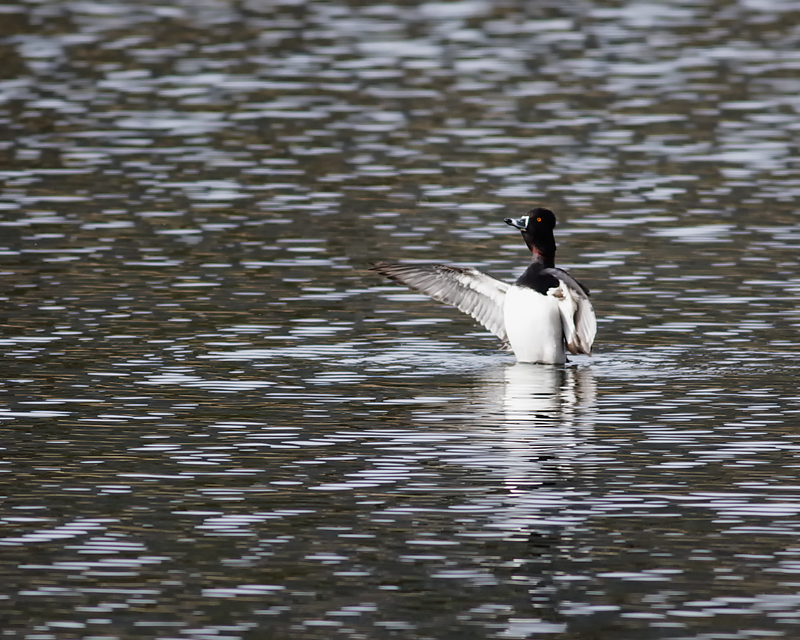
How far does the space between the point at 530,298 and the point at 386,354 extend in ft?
4.29

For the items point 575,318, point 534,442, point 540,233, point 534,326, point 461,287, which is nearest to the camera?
point 534,442

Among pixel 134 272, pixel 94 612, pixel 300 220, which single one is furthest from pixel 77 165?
pixel 94 612

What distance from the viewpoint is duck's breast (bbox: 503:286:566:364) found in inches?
623

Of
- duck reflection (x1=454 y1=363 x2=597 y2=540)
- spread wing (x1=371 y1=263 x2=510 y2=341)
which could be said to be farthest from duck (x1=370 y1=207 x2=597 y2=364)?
duck reflection (x1=454 y1=363 x2=597 y2=540)

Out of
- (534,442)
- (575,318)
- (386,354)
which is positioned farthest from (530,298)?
(534,442)

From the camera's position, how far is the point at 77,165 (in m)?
25.7

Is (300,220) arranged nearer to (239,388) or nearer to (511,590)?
(239,388)

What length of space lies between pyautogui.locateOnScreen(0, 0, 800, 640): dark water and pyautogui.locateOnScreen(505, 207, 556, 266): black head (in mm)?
924

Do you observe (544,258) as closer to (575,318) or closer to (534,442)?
(575,318)

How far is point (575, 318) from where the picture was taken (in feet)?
51.4

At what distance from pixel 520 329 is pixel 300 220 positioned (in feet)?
21.1

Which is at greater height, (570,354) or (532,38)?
(532,38)

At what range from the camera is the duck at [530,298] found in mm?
15625

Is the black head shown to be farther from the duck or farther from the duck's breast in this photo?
the duck's breast
